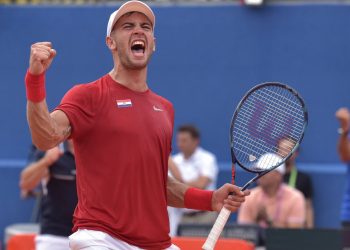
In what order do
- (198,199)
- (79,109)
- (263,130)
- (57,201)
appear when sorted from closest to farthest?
(79,109)
(198,199)
(263,130)
(57,201)

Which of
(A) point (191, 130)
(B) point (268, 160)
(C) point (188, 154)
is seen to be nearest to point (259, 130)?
(B) point (268, 160)

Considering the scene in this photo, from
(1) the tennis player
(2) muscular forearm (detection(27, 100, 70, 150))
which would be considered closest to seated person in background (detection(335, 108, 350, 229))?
(1) the tennis player

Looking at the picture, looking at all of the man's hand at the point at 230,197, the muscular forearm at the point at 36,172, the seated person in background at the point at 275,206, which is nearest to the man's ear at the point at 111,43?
the man's hand at the point at 230,197

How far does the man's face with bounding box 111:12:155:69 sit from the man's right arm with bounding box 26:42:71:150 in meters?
0.70

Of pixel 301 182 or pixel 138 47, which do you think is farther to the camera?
pixel 301 182

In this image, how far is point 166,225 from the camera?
5.53 meters

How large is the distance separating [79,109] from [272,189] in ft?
17.2

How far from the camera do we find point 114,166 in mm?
5297

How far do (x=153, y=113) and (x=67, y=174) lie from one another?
2.42m

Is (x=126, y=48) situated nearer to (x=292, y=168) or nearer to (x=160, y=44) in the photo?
(x=292, y=168)

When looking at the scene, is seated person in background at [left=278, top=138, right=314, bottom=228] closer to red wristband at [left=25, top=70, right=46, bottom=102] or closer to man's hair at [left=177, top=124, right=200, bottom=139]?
man's hair at [left=177, top=124, right=200, bottom=139]

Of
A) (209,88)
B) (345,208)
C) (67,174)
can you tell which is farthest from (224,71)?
(67,174)

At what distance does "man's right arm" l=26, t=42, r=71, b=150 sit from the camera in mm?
4848

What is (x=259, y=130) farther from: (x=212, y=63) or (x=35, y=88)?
(x=212, y=63)
